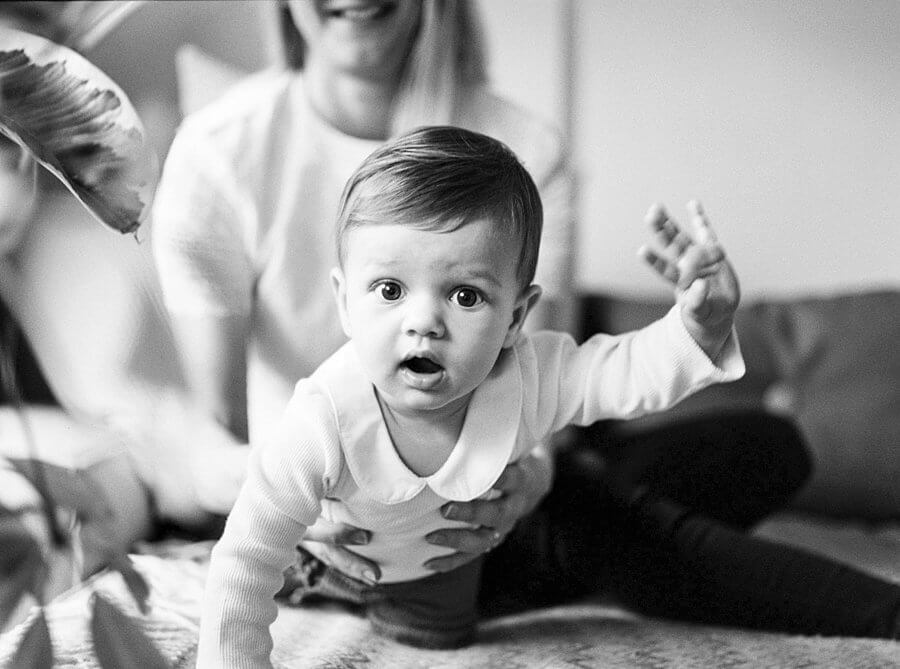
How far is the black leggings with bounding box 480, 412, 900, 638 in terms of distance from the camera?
87 cm

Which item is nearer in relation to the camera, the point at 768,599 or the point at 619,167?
the point at 768,599

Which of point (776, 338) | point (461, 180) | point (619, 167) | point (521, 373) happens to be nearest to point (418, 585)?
point (521, 373)

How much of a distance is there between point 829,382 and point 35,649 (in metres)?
1.07

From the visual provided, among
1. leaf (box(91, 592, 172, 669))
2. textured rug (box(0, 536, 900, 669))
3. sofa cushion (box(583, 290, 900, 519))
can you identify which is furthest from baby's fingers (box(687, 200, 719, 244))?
sofa cushion (box(583, 290, 900, 519))

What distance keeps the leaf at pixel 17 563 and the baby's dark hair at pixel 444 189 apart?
0.26 m

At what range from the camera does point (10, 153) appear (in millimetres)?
661

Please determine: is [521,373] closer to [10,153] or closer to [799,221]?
[10,153]

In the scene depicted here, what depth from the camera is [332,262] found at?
33.2 inches

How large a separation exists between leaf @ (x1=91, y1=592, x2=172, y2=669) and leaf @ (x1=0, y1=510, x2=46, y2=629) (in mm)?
38

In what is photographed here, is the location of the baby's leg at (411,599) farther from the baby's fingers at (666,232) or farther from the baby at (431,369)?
the baby's fingers at (666,232)

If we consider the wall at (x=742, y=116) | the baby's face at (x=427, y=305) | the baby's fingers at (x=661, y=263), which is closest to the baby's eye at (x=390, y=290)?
the baby's face at (x=427, y=305)

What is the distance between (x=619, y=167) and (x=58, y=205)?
3.80 feet

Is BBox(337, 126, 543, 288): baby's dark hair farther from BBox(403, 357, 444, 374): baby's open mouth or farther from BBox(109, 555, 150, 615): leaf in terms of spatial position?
BBox(109, 555, 150, 615): leaf

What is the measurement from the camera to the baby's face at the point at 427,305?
0.60 meters
